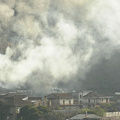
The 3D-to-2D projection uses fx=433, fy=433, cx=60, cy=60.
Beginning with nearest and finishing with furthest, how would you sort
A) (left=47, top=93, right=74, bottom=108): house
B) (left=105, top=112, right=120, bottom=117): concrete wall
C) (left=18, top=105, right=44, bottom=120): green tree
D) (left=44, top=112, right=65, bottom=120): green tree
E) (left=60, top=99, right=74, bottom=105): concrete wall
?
(left=44, top=112, right=65, bottom=120): green tree < (left=18, top=105, right=44, bottom=120): green tree < (left=105, top=112, right=120, bottom=117): concrete wall < (left=47, top=93, right=74, bottom=108): house < (left=60, top=99, right=74, bottom=105): concrete wall

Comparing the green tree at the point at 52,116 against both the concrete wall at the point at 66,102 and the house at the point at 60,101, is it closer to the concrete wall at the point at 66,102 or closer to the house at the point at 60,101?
the house at the point at 60,101

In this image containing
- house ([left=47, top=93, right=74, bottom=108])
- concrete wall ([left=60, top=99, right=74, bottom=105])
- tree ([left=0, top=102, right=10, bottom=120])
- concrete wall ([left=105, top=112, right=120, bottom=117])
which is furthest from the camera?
concrete wall ([left=60, top=99, right=74, bottom=105])

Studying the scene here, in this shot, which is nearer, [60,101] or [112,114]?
[112,114]

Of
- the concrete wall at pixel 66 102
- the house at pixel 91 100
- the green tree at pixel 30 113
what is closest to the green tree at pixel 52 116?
the green tree at pixel 30 113

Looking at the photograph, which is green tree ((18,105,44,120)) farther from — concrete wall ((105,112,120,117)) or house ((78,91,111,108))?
house ((78,91,111,108))

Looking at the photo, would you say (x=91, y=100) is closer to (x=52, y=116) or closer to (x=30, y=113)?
(x=30, y=113)

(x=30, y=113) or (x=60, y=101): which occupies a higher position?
(x=60, y=101)

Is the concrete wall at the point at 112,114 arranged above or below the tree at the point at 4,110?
below

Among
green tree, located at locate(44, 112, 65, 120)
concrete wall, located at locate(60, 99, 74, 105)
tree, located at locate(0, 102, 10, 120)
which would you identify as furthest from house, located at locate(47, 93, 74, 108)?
green tree, located at locate(44, 112, 65, 120)

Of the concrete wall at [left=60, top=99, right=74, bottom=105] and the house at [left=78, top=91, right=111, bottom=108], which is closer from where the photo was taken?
the concrete wall at [left=60, top=99, right=74, bottom=105]

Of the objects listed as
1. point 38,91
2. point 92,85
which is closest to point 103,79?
point 92,85

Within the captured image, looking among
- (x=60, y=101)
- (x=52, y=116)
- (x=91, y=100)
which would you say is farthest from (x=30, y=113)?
(x=91, y=100)

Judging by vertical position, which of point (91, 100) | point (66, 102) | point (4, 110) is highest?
point (91, 100)

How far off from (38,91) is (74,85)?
21.6 m
